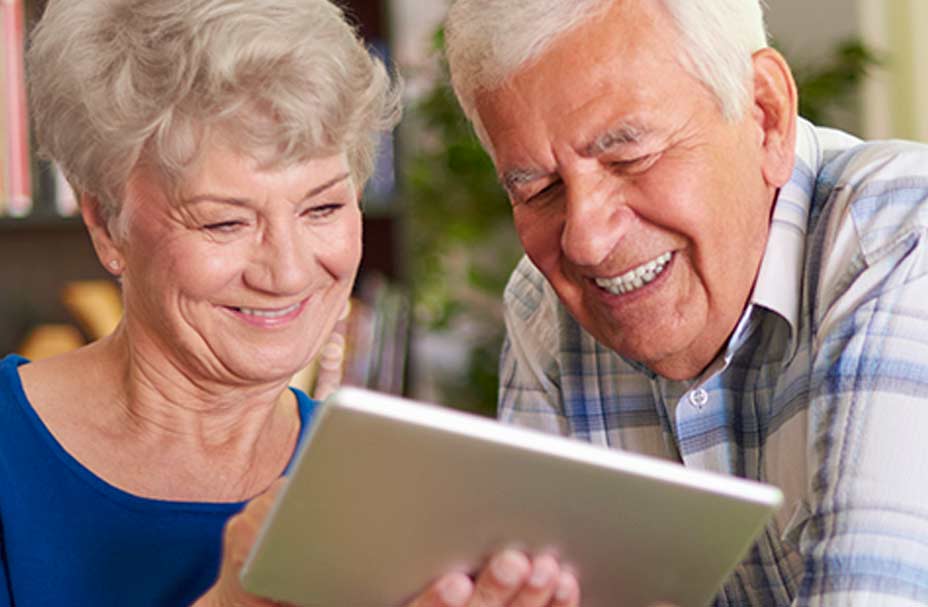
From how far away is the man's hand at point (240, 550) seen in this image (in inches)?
43.4

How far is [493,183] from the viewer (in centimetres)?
372

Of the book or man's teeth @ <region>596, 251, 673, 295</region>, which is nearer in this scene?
man's teeth @ <region>596, 251, 673, 295</region>

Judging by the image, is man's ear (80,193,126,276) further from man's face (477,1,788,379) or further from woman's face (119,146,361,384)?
man's face (477,1,788,379)

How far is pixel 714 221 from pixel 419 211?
2.45 metres

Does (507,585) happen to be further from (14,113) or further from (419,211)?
(419,211)

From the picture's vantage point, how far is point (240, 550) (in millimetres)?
1108

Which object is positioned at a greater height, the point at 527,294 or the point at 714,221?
the point at 714,221

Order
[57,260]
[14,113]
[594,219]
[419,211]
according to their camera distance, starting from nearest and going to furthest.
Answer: [594,219] → [14,113] → [57,260] → [419,211]

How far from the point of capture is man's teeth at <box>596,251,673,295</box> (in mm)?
1432

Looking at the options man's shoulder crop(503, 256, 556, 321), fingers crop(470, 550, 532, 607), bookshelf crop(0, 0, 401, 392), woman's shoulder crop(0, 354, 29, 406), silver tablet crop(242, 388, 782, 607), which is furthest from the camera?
bookshelf crop(0, 0, 401, 392)

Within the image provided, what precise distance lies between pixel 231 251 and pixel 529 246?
1.12 ft

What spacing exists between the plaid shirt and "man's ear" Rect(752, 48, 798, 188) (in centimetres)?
3

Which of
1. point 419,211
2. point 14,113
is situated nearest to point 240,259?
point 14,113

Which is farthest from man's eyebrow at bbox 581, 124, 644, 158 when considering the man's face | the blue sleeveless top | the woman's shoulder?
the woman's shoulder
